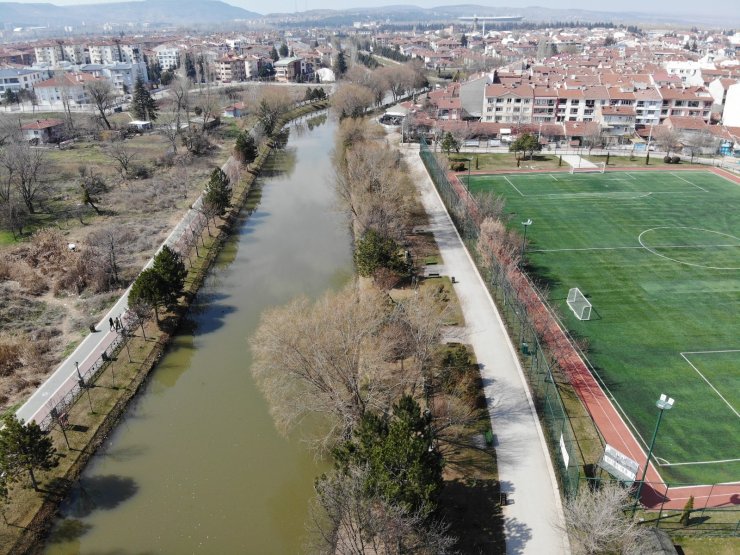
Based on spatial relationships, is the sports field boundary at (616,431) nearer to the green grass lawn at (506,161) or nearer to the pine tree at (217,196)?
the pine tree at (217,196)

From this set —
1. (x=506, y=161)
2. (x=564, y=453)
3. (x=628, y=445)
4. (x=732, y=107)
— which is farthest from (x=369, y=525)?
(x=732, y=107)

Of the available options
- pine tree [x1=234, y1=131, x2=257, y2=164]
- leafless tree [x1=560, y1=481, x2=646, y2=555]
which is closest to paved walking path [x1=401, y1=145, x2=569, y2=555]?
leafless tree [x1=560, y1=481, x2=646, y2=555]

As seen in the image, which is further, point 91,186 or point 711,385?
point 91,186

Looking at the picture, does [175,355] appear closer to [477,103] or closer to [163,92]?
[477,103]

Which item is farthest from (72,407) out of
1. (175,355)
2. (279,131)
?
(279,131)

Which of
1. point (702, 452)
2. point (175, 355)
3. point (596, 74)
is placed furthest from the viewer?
point (596, 74)

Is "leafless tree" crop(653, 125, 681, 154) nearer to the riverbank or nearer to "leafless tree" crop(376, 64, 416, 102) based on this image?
"leafless tree" crop(376, 64, 416, 102)

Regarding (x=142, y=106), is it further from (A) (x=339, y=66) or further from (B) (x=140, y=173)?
(A) (x=339, y=66)
